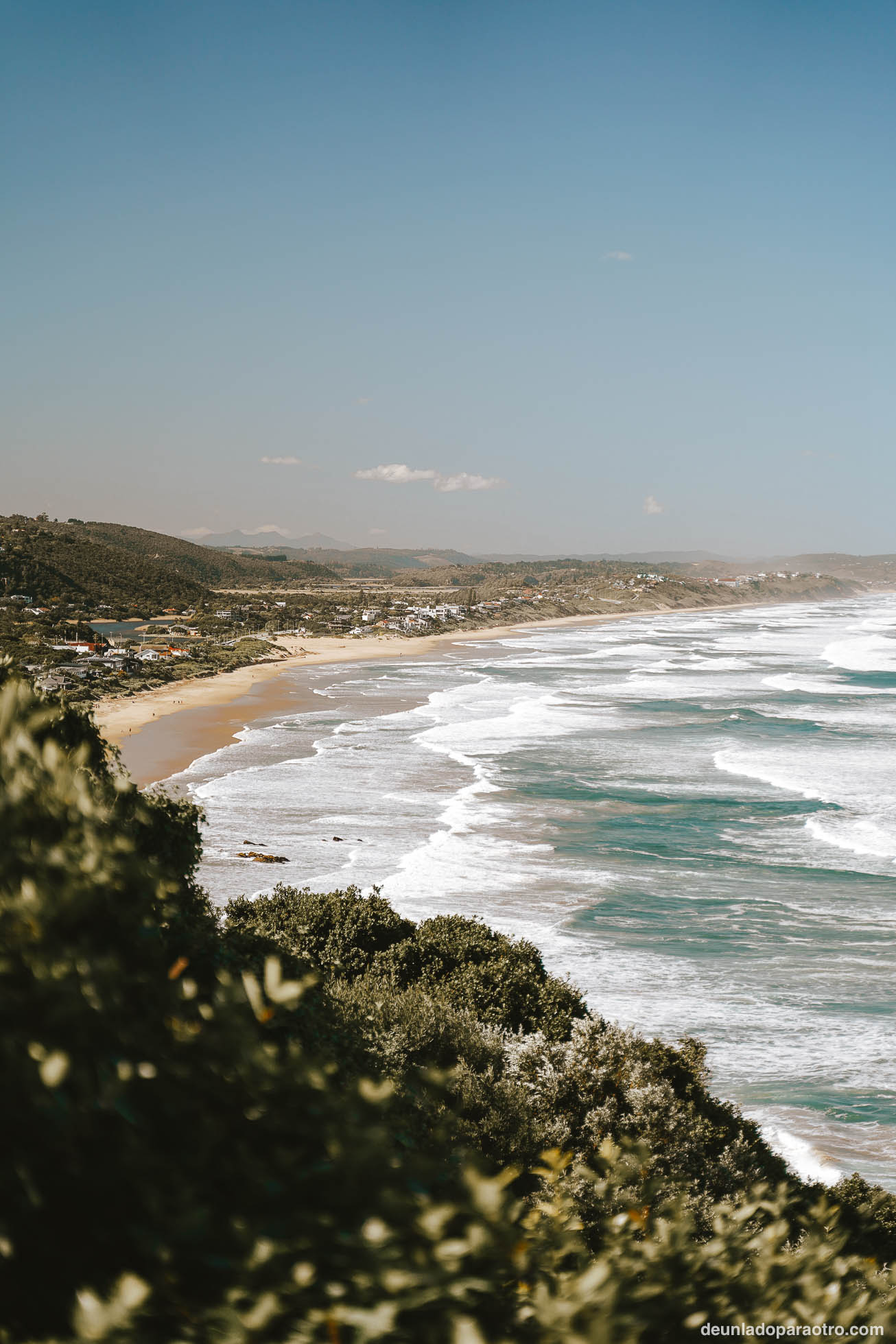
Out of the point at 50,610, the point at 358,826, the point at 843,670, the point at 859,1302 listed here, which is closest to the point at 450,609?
the point at 50,610

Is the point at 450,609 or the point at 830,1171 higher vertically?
the point at 450,609

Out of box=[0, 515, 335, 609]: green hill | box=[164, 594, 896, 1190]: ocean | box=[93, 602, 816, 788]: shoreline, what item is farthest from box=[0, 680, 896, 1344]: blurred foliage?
box=[0, 515, 335, 609]: green hill

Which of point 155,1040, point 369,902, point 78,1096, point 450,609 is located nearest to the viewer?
point 78,1096

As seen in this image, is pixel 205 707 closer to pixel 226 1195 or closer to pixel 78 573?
pixel 226 1195

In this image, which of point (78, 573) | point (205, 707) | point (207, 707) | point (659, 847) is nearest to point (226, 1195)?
point (659, 847)

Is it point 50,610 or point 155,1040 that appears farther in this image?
point 50,610

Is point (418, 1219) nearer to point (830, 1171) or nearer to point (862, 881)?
point (830, 1171)

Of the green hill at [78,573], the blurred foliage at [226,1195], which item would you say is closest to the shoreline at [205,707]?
the blurred foliage at [226,1195]
